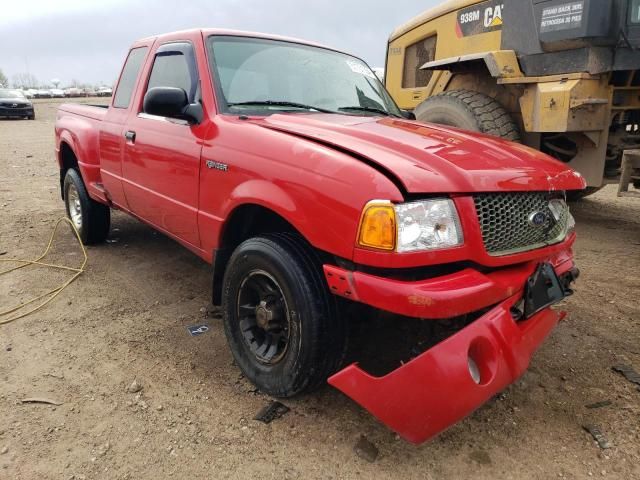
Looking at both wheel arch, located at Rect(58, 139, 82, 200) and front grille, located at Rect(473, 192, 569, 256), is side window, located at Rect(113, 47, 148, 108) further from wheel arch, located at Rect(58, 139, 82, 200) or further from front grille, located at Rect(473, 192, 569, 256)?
front grille, located at Rect(473, 192, 569, 256)

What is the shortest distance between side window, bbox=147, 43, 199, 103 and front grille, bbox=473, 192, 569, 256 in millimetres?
1915

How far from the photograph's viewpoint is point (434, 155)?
2.25 m

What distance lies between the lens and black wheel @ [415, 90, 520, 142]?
5164 millimetres

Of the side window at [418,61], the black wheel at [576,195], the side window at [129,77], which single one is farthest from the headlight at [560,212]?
the side window at [418,61]

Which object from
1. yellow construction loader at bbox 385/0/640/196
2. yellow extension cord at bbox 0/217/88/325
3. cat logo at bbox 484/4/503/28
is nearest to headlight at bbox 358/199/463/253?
yellow extension cord at bbox 0/217/88/325

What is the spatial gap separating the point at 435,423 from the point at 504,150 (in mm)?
1401

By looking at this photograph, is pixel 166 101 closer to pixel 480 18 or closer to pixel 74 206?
pixel 74 206

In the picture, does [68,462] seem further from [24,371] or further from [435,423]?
[435,423]

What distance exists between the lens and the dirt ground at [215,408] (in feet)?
7.27

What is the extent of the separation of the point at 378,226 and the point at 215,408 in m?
1.32

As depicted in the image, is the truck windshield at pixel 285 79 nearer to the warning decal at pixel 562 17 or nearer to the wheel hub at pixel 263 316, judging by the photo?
the wheel hub at pixel 263 316

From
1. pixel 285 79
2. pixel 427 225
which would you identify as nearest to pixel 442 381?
pixel 427 225

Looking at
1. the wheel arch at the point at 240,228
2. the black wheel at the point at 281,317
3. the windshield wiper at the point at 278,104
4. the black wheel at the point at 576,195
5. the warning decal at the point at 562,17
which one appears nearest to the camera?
the black wheel at the point at 281,317

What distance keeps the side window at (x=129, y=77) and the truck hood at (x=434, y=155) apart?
5.99 ft
